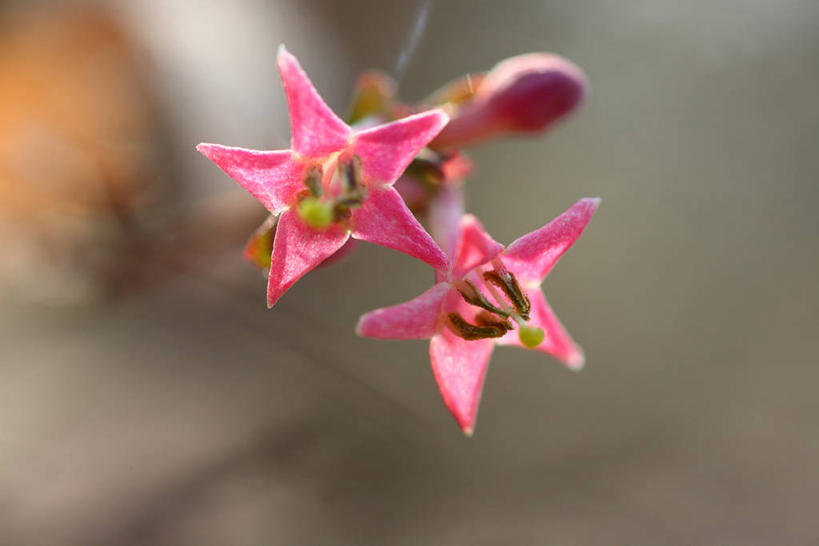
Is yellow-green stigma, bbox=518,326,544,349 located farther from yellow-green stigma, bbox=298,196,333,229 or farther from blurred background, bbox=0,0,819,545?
blurred background, bbox=0,0,819,545

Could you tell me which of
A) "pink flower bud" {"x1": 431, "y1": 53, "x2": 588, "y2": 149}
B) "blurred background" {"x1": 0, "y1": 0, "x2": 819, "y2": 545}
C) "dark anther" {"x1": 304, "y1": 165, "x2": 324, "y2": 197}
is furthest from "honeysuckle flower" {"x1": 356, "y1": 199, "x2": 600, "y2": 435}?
"blurred background" {"x1": 0, "y1": 0, "x2": 819, "y2": 545}

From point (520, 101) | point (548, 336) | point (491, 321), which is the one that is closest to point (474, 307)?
point (491, 321)

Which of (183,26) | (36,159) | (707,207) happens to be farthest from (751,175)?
(36,159)

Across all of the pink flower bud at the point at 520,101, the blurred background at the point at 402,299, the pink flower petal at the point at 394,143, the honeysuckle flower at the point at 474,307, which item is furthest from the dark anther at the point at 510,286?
the blurred background at the point at 402,299

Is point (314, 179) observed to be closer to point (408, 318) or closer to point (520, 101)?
point (408, 318)

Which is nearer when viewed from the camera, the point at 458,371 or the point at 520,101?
the point at 458,371

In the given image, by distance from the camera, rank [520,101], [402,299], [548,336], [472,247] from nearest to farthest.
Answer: [472,247]
[548,336]
[520,101]
[402,299]
